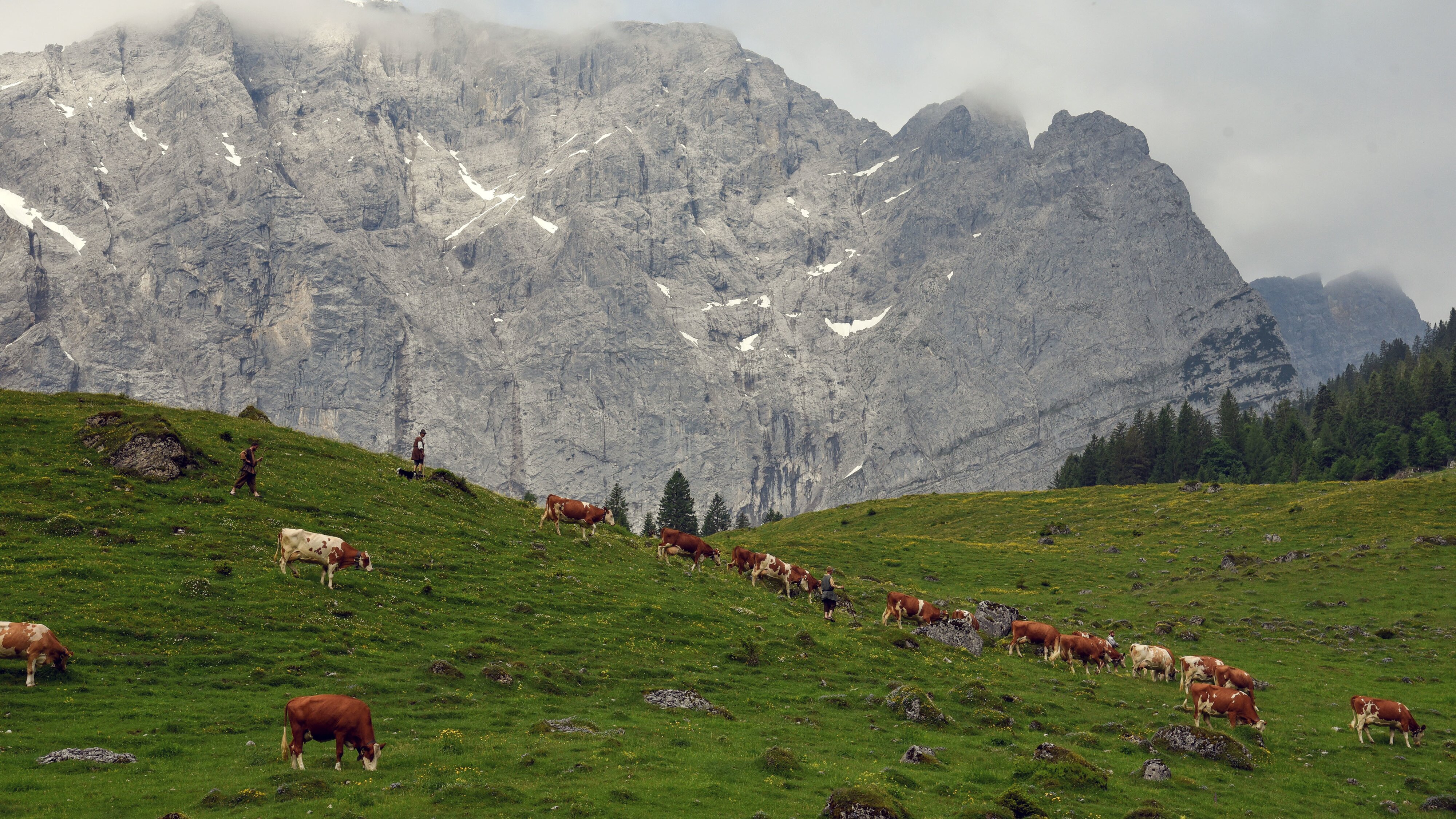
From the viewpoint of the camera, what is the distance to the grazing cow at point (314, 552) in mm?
32406

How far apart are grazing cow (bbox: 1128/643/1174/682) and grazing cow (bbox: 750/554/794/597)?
1714 centimetres

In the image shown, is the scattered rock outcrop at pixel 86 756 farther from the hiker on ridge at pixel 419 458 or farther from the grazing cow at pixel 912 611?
the grazing cow at pixel 912 611

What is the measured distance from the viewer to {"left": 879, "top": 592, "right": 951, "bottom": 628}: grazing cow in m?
45.0

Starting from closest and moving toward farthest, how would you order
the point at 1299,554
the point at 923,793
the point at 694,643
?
the point at 923,793 < the point at 694,643 < the point at 1299,554

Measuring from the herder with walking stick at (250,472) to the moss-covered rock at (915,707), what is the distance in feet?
91.9

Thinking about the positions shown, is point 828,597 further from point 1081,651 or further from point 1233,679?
point 1233,679

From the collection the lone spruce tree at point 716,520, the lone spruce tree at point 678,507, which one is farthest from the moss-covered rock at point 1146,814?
the lone spruce tree at point 716,520

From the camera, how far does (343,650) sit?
27.7 meters

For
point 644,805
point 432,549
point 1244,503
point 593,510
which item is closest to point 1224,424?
point 1244,503

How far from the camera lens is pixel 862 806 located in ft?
61.1

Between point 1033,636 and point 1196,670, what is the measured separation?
23.8 ft

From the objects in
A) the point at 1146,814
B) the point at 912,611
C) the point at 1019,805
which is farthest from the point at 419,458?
the point at 1146,814

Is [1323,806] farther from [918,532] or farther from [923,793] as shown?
[918,532]

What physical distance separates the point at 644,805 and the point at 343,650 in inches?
526
